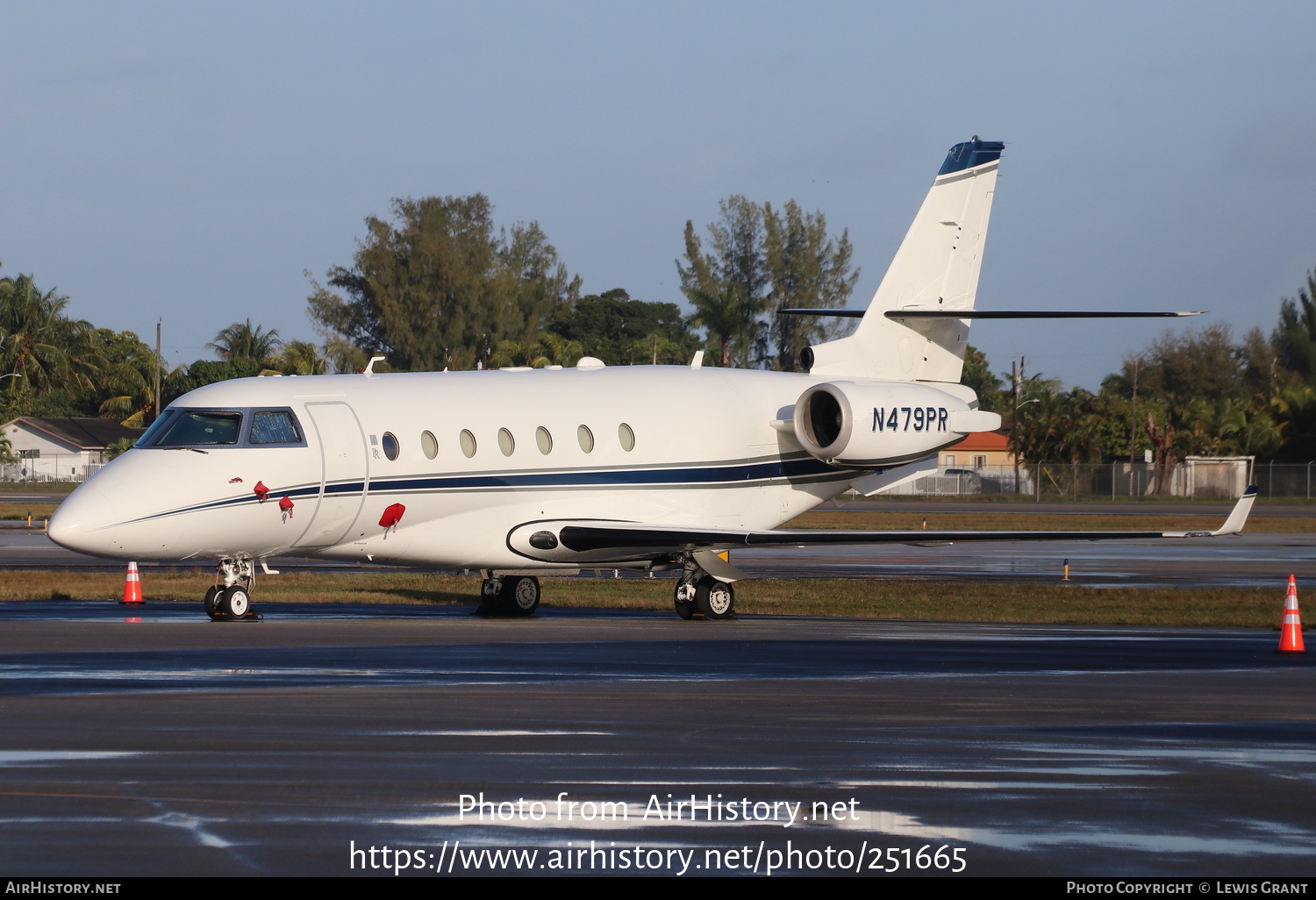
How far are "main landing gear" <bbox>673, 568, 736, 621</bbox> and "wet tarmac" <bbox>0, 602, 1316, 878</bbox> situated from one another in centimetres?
463

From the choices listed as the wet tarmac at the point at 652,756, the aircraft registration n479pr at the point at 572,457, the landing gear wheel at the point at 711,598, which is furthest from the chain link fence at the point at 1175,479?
the wet tarmac at the point at 652,756

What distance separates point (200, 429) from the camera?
1869cm

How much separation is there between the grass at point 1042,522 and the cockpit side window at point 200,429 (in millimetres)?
29994

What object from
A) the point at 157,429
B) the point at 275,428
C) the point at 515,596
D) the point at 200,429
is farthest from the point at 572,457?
the point at 157,429

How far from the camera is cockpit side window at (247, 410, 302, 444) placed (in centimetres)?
1880

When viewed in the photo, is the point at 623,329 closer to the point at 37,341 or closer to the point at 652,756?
the point at 37,341

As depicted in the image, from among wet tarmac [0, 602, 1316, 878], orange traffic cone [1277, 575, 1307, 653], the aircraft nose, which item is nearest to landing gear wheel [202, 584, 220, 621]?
the aircraft nose

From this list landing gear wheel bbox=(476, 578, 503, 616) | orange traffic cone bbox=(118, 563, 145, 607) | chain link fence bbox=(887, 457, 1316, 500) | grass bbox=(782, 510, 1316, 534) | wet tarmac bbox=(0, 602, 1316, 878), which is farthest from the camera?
chain link fence bbox=(887, 457, 1316, 500)

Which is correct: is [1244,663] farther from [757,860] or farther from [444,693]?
[757,860]

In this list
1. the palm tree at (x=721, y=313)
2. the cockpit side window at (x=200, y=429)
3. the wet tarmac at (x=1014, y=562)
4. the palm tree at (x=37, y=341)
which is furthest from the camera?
the palm tree at (x=37, y=341)

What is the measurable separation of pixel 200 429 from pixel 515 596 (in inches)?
196

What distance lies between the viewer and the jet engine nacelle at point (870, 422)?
23297 millimetres

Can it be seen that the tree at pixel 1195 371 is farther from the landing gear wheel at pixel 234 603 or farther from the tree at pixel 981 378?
the landing gear wheel at pixel 234 603

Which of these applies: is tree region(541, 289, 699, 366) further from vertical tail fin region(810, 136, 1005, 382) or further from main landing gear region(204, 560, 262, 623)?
main landing gear region(204, 560, 262, 623)
